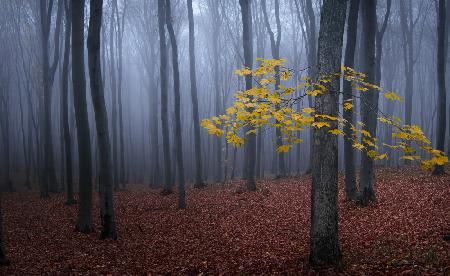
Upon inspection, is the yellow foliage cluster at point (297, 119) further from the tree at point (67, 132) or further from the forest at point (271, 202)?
the tree at point (67, 132)

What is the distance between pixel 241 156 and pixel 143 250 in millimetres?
33575

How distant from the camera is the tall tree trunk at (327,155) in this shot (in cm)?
573

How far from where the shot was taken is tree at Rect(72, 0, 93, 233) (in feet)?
32.7

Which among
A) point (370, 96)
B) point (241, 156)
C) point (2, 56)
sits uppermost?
point (2, 56)

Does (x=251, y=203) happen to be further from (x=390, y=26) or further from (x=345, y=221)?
(x=390, y=26)

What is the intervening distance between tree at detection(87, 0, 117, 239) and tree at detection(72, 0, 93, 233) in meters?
1.06

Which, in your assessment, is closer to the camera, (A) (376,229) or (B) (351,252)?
(B) (351,252)

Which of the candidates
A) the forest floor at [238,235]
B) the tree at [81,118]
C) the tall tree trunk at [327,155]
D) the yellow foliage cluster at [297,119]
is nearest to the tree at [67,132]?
the forest floor at [238,235]

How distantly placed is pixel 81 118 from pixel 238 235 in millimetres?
6043

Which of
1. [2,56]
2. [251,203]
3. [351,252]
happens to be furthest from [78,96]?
[2,56]

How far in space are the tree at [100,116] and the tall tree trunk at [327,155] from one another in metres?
6.12

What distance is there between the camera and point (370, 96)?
420 inches

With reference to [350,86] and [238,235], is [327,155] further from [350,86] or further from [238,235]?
[350,86]

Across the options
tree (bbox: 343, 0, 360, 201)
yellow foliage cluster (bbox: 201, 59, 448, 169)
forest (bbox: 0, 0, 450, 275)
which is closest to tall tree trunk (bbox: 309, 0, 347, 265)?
forest (bbox: 0, 0, 450, 275)
